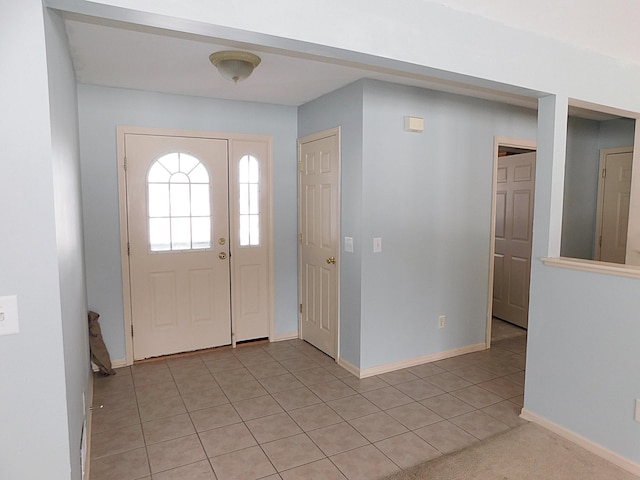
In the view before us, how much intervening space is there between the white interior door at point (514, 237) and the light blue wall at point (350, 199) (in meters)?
2.29

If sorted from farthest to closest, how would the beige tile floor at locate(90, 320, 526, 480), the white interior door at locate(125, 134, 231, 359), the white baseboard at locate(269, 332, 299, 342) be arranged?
the white baseboard at locate(269, 332, 299, 342) < the white interior door at locate(125, 134, 231, 359) < the beige tile floor at locate(90, 320, 526, 480)

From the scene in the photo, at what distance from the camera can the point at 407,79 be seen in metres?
3.31

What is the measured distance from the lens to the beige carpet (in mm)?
2273

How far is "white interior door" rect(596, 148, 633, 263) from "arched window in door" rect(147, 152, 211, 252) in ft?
14.3

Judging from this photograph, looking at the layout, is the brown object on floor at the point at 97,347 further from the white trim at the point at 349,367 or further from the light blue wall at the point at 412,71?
the light blue wall at the point at 412,71

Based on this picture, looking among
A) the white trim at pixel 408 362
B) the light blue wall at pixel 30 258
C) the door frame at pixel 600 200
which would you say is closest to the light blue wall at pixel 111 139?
the white trim at pixel 408 362

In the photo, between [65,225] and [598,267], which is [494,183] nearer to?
[598,267]

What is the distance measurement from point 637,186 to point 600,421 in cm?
192

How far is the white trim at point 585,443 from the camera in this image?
231 centimetres

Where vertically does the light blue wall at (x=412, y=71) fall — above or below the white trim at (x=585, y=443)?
above

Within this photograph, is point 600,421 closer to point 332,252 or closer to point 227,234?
point 332,252

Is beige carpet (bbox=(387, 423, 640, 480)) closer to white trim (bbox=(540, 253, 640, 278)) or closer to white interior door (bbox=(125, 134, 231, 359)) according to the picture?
white trim (bbox=(540, 253, 640, 278))

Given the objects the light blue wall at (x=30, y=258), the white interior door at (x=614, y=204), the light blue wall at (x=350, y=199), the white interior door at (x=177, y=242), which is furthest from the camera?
the white interior door at (x=614, y=204)

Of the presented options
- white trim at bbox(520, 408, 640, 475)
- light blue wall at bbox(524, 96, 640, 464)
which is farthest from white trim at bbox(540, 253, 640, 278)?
white trim at bbox(520, 408, 640, 475)
